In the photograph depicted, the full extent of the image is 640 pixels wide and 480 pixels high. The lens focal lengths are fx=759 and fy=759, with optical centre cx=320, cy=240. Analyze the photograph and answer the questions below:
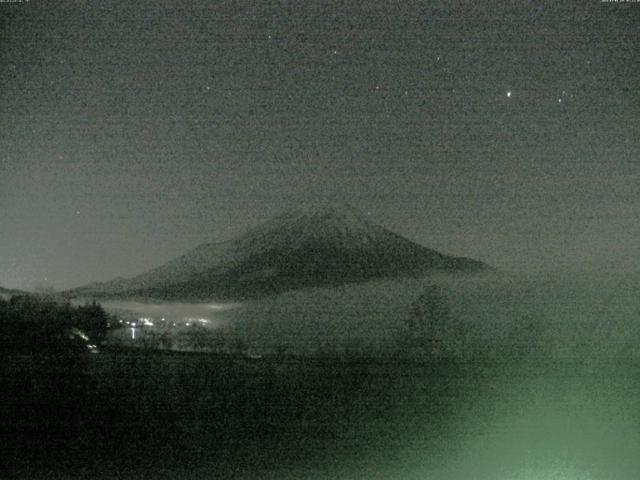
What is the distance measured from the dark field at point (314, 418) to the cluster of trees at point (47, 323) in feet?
4.94

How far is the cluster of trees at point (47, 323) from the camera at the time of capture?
14.8m

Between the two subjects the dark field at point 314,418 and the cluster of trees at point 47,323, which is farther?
the cluster of trees at point 47,323

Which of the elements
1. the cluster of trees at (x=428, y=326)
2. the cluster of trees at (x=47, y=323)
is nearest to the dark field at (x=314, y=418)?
the cluster of trees at (x=47, y=323)

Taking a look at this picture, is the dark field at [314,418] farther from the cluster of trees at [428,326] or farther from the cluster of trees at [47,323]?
the cluster of trees at [428,326]

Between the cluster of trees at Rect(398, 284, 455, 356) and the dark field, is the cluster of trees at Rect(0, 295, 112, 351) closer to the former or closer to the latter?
the dark field

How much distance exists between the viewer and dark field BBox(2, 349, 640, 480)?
27.3 ft

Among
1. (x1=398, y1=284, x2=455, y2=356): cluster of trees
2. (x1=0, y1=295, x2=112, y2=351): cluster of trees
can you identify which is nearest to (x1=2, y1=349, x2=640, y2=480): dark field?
(x1=0, y1=295, x2=112, y2=351): cluster of trees

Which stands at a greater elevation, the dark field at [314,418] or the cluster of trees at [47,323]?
the cluster of trees at [47,323]

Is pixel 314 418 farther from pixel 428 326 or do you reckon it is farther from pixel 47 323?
pixel 47 323

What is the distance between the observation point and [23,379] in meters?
11.7

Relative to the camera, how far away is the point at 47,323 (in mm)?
15695

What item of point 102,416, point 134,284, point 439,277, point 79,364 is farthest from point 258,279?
point 102,416

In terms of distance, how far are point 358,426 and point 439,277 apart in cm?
1245

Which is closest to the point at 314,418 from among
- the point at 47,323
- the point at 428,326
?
the point at 428,326
